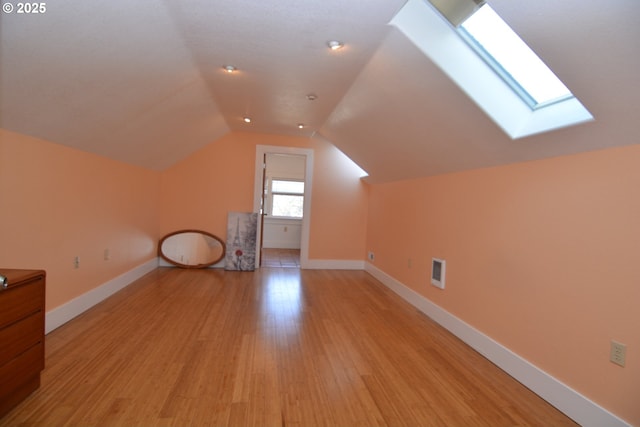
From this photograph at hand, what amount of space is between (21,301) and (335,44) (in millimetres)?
2407

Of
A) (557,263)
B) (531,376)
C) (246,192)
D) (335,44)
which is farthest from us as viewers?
(246,192)

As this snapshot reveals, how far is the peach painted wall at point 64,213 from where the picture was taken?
221cm

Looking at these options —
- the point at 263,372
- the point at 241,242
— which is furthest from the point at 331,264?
the point at 263,372

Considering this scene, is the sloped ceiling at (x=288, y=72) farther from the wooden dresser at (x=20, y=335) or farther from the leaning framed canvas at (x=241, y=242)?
the leaning framed canvas at (x=241, y=242)

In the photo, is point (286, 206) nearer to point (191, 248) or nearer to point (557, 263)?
point (191, 248)

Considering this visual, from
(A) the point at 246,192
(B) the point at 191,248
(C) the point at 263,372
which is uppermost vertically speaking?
(A) the point at 246,192

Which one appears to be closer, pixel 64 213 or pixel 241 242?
pixel 64 213

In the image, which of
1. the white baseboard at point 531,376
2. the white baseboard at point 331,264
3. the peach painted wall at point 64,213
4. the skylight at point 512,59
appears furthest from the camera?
the white baseboard at point 331,264

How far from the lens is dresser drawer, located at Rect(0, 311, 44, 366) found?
1.56 meters

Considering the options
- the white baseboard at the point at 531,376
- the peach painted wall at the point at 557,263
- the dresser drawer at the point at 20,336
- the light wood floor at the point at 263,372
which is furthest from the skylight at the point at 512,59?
the dresser drawer at the point at 20,336

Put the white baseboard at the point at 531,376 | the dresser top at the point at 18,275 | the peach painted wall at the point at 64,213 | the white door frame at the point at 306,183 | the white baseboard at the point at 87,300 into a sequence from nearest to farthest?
the dresser top at the point at 18,275, the white baseboard at the point at 531,376, the peach painted wall at the point at 64,213, the white baseboard at the point at 87,300, the white door frame at the point at 306,183

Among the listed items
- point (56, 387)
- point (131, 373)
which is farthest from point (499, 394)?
point (56, 387)

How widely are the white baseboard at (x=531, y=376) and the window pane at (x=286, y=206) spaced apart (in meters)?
4.97

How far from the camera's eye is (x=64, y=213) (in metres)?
2.76
